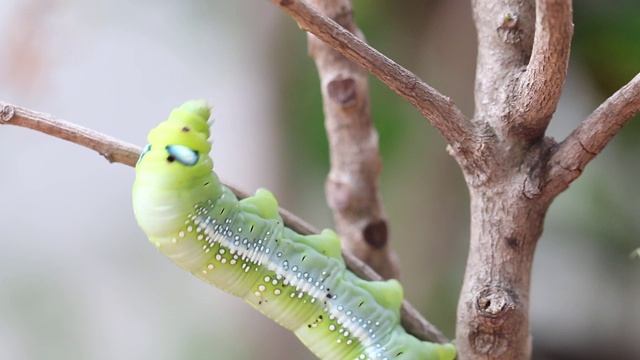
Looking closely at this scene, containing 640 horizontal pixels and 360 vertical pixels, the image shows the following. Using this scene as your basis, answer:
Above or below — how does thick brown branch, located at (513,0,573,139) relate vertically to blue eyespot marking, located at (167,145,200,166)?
above

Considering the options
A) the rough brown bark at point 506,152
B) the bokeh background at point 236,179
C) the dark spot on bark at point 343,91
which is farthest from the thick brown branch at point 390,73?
the bokeh background at point 236,179

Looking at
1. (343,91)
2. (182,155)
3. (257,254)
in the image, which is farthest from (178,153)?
(343,91)

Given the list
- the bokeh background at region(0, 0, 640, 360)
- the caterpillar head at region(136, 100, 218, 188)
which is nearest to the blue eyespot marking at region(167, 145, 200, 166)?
the caterpillar head at region(136, 100, 218, 188)

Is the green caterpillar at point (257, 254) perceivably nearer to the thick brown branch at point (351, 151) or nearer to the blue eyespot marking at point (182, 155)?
the blue eyespot marking at point (182, 155)

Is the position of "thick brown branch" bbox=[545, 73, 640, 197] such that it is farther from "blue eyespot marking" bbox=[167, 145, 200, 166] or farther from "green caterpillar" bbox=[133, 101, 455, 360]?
"blue eyespot marking" bbox=[167, 145, 200, 166]

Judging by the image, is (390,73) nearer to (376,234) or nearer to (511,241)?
(511,241)
